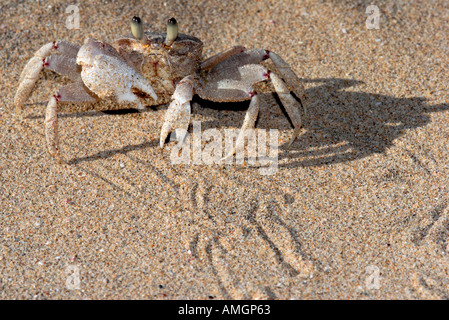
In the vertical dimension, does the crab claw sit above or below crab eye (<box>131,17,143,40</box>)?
below

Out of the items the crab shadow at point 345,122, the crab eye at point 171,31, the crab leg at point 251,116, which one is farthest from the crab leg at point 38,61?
the crab leg at point 251,116

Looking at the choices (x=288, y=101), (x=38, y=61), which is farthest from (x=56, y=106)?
(x=288, y=101)

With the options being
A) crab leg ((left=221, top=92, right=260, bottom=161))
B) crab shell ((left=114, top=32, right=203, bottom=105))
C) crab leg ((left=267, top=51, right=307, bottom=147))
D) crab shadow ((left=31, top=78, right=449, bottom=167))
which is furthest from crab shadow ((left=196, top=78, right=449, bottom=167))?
crab shell ((left=114, top=32, right=203, bottom=105))

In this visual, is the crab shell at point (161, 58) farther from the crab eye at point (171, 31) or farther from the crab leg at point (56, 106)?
the crab leg at point (56, 106)

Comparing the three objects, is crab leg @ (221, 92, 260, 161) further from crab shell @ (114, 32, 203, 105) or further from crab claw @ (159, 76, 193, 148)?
crab shell @ (114, 32, 203, 105)

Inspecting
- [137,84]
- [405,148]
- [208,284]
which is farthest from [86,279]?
[405,148]

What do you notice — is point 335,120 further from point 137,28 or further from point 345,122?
point 137,28
